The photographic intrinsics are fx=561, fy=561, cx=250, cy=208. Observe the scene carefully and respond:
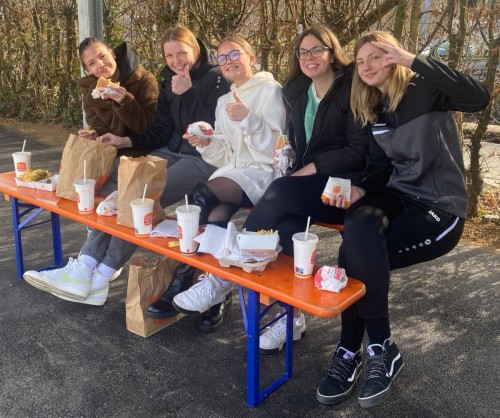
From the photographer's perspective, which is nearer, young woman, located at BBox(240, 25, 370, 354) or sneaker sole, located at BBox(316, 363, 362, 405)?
sneaker sole, located at BBox(316, 363, 362, 405)

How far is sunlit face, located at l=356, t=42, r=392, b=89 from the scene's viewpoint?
257 cm

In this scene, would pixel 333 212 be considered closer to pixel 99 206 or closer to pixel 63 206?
pixel 99 206

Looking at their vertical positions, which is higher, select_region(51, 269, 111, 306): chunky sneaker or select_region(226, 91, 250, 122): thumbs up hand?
select_region(226, 91, 250, 122): thumbs up hand

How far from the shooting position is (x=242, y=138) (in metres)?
3.11

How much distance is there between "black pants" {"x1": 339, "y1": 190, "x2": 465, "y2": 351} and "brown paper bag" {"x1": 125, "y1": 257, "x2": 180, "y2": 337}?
954 millimetres

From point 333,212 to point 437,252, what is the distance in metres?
0.52

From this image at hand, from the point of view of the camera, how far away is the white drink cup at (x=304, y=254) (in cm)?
223

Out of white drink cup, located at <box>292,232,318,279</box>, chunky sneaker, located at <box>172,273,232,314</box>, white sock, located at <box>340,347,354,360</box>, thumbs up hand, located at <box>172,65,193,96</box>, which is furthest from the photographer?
thumbs up hand, located at <box>172,65,193,96</box>

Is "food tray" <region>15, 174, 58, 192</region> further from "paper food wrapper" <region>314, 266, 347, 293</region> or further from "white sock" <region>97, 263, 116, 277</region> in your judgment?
"paper food wrapper" <region>314, 266, 347, 293</region>

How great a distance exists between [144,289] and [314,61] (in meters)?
1.45

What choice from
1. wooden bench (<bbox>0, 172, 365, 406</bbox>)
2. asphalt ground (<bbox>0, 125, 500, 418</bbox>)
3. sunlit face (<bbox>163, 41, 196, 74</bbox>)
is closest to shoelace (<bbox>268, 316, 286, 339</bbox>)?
asphalt ground (<bbox>0, 125, 500, 418</bbox>)

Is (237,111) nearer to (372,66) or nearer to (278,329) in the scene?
(372,66)

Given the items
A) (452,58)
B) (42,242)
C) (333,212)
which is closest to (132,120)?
(42,242)

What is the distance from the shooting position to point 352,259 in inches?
91.7
